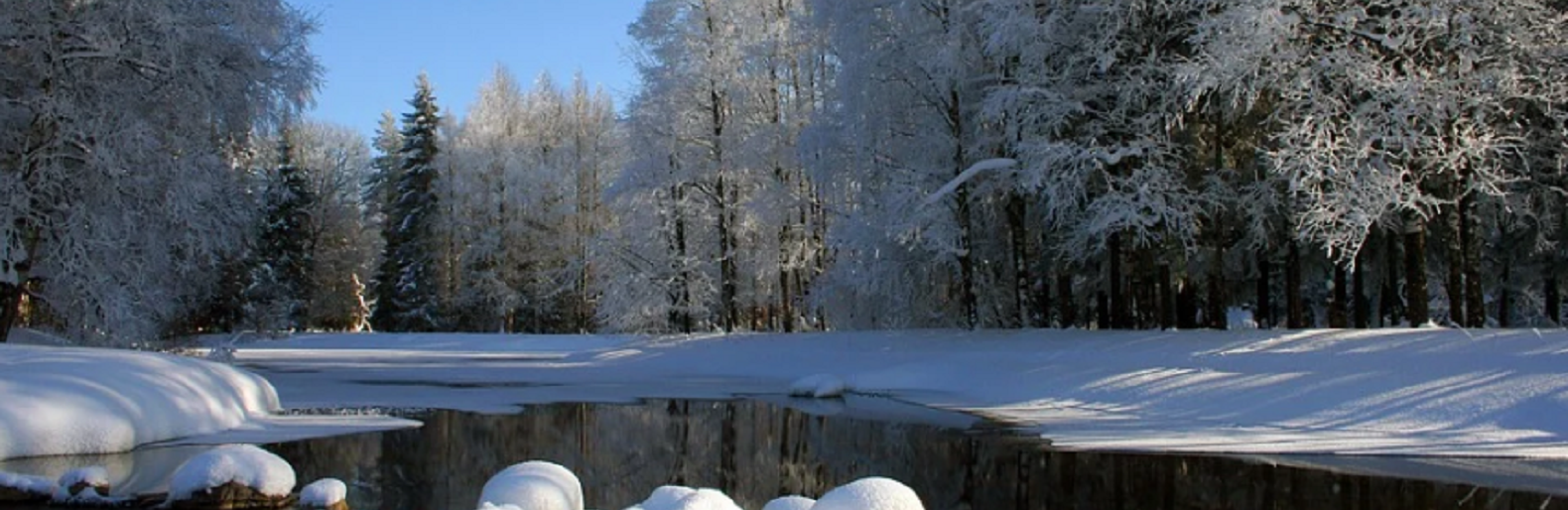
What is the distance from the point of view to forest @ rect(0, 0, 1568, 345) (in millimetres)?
19219

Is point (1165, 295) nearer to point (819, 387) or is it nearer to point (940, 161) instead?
point (940, 161)

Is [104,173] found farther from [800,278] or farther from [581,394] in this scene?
[800,278]

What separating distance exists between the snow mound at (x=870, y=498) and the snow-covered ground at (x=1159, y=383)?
7517mm

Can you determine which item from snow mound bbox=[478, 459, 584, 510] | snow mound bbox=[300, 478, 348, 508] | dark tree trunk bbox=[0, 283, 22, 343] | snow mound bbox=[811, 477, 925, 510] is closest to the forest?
dark tree trunk bbox=[0, 283, 22, 343]

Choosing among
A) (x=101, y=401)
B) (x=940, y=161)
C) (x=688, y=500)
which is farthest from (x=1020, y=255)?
(x=688, y=500)

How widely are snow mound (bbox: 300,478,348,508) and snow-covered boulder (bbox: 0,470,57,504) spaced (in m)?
2.26

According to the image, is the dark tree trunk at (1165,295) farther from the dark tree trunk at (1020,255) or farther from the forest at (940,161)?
the dark tree trunk at (1020,255)

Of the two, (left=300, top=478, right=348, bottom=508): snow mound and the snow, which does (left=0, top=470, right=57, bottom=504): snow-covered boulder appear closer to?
(left=300, top=478, right=348, bottom=508): snow mound

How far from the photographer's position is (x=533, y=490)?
29.2 ft

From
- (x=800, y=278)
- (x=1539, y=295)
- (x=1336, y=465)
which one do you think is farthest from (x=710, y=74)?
(x=1336, y=465)

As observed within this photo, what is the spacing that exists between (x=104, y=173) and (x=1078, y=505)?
1594 centimetres

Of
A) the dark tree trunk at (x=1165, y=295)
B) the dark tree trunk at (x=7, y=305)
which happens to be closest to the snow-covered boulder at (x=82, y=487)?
the dark tree trunk at (x=7, y=305)

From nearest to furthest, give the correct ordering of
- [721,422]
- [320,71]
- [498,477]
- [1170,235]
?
[498,477] → [721,422] → [320,71] → [1170,235]

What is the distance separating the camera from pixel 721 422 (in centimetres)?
1853
